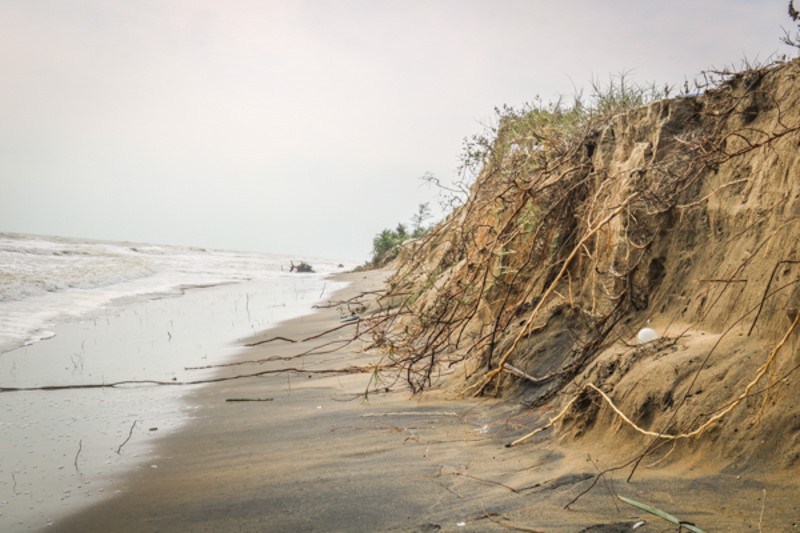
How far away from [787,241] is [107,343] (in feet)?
23.7

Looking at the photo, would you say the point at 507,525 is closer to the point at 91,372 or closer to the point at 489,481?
the point at 489,481

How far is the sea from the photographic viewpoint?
10.7 feet

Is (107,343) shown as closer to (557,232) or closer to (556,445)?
(557,232)

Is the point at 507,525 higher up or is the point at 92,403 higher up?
the point at 507,525

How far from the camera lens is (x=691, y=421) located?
2633 millimetres

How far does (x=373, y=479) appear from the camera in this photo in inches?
118

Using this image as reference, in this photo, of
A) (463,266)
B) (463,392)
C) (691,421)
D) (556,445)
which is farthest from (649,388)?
(463,266)

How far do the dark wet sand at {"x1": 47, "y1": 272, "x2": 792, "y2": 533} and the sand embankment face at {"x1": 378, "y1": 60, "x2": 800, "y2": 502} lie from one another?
0.27 m

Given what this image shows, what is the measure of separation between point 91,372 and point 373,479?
409 centimetres

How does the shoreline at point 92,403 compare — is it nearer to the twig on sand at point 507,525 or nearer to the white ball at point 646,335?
the twig on sand at point 507,525

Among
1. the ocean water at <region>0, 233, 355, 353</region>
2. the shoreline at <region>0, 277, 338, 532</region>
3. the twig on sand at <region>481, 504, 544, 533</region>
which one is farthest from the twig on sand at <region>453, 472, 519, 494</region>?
the ocean water at <region>0, 233, 355, 353</region>

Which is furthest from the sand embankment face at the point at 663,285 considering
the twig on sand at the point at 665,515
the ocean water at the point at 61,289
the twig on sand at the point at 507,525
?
the ocean water at the point at 61,289

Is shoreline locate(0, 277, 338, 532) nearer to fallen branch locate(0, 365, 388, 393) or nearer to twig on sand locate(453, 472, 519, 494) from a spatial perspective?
fallen branch locate(0, 365, 388, 393)

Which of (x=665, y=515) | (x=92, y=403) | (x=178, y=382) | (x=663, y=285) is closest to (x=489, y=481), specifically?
(x=665, y=515)
